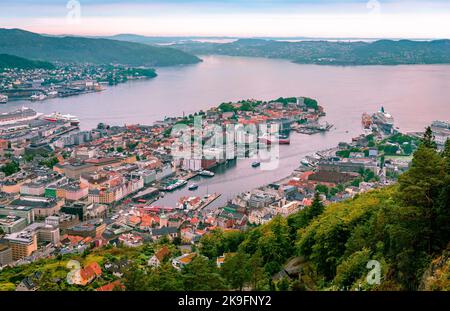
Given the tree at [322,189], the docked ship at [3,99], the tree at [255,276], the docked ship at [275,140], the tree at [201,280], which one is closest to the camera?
the tree at [201,280]

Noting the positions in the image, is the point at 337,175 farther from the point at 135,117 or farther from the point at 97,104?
the point at 97,104

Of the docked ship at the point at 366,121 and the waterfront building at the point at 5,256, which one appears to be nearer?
the waterfront building at the point at 5,256

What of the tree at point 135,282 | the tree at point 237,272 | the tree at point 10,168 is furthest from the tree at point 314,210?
the tree at point 10,168

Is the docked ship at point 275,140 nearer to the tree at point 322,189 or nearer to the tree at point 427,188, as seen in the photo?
the tree at point 322,189

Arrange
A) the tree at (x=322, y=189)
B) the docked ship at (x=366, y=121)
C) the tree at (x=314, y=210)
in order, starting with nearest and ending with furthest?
the tree at (x=314, y=210), the tree at (x=322, y=189), the docked ship at (x=366, y=121)

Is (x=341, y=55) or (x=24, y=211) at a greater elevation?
(x=341, y=55)

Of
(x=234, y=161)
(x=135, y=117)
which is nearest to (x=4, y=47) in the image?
(x=135, y=117)
